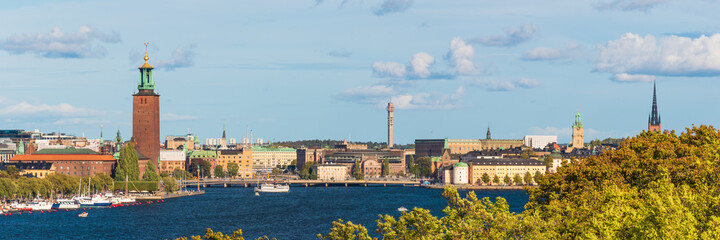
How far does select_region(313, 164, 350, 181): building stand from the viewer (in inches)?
7672

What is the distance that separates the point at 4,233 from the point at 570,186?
42145mm

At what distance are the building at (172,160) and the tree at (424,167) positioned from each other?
43480 mm

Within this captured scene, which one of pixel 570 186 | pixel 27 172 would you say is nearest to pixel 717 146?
pixel 570 186

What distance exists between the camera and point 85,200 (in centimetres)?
9838

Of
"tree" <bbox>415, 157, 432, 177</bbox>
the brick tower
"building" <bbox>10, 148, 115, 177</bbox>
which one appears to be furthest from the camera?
"tree" <bbox>415, 157, 432, 177</bbox>

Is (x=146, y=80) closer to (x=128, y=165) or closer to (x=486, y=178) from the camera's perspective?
(x=128, y=165)

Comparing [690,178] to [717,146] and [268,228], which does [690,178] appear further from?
[268,228]

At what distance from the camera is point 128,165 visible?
114 m

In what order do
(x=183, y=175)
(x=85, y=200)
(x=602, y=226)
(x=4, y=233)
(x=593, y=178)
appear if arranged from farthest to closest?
(x=183, y=175)
(x=85, y=200)
(x=4, y=233)
(x=593, y=178)
(x=602, y=226)

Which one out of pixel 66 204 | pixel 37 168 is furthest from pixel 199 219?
pixel 37 168

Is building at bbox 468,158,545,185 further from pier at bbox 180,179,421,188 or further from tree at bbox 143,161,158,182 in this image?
tree at bbox 143,161,158,182

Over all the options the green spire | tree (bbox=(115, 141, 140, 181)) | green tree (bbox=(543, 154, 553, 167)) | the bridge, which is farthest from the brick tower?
green tree (bbox=(543, 154, 553, 167))

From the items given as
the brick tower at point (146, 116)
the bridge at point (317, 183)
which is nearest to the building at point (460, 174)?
the bridge at point (317, 183)

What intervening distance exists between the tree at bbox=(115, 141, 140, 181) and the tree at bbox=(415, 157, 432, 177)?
273 ft
